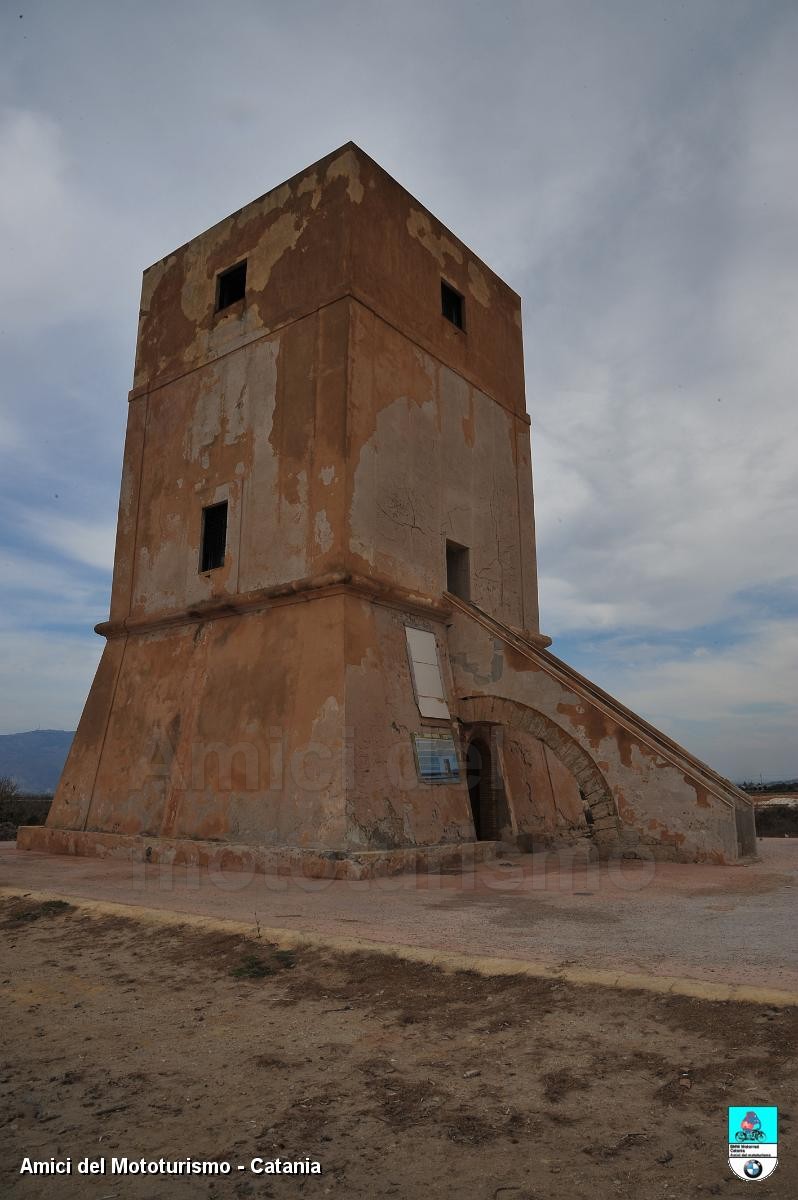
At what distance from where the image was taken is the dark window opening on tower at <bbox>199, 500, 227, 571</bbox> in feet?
41.8

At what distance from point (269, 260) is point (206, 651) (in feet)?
21.1

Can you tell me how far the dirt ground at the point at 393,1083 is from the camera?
2525 millimetres

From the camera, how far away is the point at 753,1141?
101 inches

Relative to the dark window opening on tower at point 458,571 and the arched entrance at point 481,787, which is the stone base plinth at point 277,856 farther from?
the dark window opening on tower at point 458,571

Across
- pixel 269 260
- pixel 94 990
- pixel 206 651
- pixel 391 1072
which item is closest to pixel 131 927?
pixel 94 990

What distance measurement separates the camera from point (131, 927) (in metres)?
6.16

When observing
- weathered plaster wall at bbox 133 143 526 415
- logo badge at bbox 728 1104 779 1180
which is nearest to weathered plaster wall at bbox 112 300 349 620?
weathered plaster wall at bbox 133 143 526 415

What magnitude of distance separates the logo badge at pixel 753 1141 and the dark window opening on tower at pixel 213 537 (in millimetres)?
10888

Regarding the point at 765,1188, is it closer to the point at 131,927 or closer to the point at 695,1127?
the point at 695,1127

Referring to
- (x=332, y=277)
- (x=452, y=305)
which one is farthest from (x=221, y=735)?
(x=452, y=305)

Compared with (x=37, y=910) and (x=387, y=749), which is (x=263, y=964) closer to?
(x=37, y=910)

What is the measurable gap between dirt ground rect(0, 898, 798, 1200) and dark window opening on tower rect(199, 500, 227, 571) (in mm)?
8575

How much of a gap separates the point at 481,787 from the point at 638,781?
11.4 feet

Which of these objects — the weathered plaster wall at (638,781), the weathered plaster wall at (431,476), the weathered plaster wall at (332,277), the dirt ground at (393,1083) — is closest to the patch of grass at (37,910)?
the dirt ground at (393,1083)
